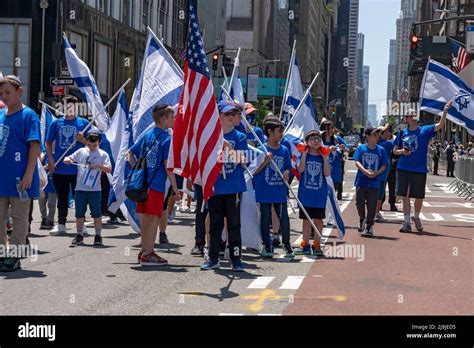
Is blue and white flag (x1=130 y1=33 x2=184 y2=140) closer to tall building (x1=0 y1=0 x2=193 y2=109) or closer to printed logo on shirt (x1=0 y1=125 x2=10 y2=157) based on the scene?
printed logo on shirt (x1=0 y1=125 x2=10 y2=157)

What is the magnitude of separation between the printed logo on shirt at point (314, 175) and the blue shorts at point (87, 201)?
9.47 feet

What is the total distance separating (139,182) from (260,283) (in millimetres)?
2011

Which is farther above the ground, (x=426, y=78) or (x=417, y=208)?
(x=426, y=78)

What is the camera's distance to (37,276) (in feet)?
31.8

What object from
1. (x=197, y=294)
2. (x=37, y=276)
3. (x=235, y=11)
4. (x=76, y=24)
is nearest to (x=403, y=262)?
(x=197, y=294)

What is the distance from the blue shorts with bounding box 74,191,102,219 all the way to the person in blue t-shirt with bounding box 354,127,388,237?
454cm

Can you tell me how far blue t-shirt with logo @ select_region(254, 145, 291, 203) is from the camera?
12070mm

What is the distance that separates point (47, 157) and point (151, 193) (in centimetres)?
428

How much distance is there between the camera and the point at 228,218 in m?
10.6

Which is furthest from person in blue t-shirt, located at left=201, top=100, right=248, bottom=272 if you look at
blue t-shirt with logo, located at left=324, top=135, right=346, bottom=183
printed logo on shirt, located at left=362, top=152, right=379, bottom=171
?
blue t-shirt with logo, located at left=324, top=135, right=346, bottom=183

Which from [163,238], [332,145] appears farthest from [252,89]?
[163,238]

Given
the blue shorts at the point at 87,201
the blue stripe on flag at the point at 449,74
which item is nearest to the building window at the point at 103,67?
the blue stripe on flag at the point at 449,74

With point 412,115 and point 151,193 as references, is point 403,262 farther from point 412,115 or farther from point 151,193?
point 412,115

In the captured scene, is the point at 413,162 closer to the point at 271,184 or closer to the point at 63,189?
the point at 271,184
